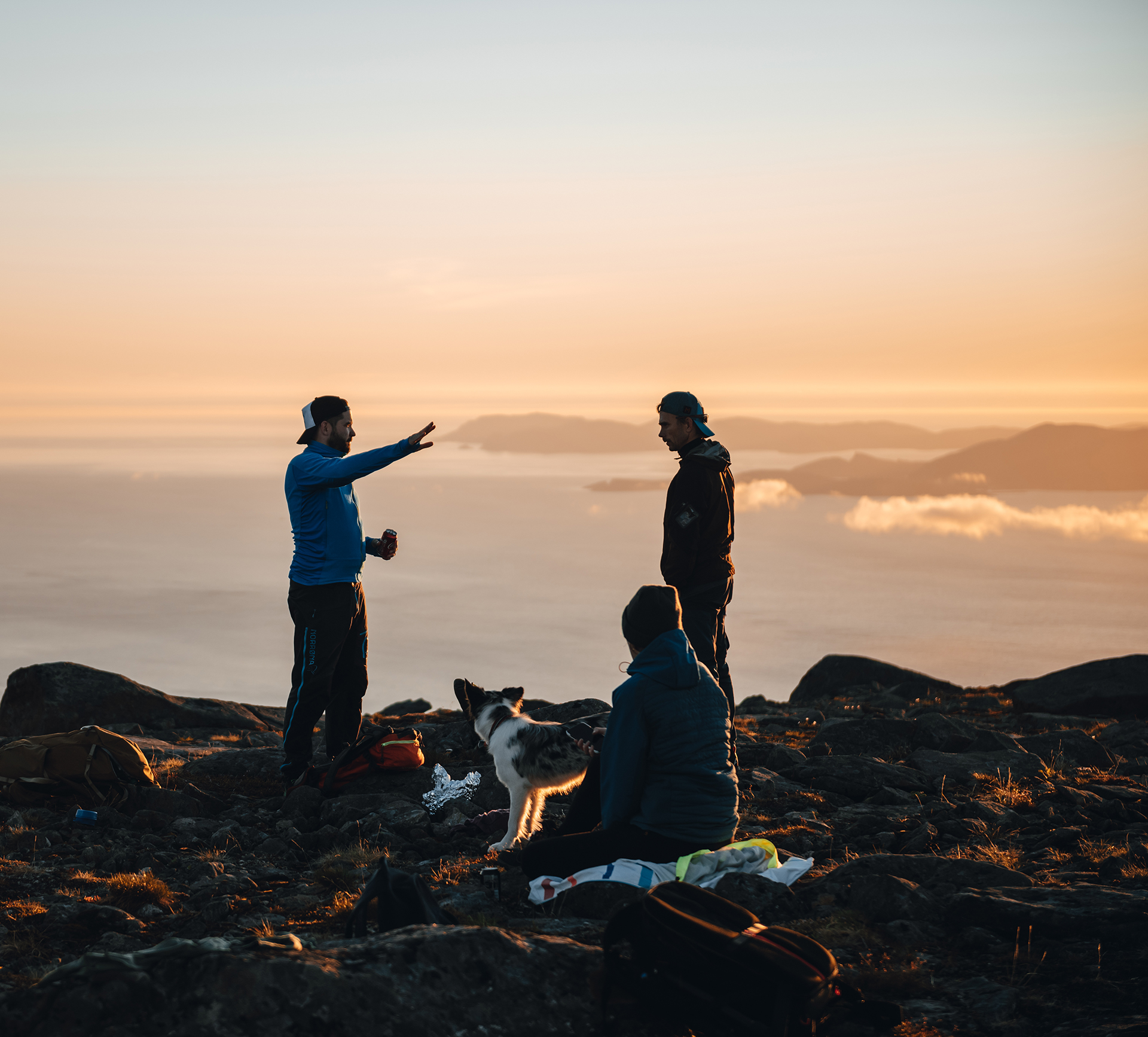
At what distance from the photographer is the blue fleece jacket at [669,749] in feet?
17.4

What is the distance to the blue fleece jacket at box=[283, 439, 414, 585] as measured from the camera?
8523mm

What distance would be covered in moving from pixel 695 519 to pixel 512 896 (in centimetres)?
356

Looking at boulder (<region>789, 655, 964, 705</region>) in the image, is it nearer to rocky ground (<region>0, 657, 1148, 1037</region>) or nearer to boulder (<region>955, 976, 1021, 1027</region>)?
rocky ground (<region>0, 657, 1148, 1037</region>)

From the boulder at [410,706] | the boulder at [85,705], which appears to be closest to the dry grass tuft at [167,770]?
the boulder at [85,705]

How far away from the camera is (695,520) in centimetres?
802

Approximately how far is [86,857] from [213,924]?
206 cm

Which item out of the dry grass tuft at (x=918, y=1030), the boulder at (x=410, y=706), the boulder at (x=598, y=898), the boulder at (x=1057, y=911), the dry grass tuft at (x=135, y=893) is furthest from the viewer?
the boulder at (x=410, y=706)

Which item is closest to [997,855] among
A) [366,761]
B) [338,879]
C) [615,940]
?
[615,940]

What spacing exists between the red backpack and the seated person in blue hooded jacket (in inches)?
174

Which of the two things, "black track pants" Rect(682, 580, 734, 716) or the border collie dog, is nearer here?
the border collie dog

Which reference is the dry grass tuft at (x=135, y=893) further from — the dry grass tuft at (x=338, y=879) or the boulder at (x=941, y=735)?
the boulder at (x=941, y=735)

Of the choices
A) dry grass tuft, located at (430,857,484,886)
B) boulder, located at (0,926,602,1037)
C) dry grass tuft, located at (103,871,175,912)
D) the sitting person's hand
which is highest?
the sitting person's hand

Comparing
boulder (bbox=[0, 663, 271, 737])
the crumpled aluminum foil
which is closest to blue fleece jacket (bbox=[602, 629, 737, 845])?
the crumpled aluminum foil

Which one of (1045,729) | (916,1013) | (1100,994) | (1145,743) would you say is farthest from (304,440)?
(1045,729)
